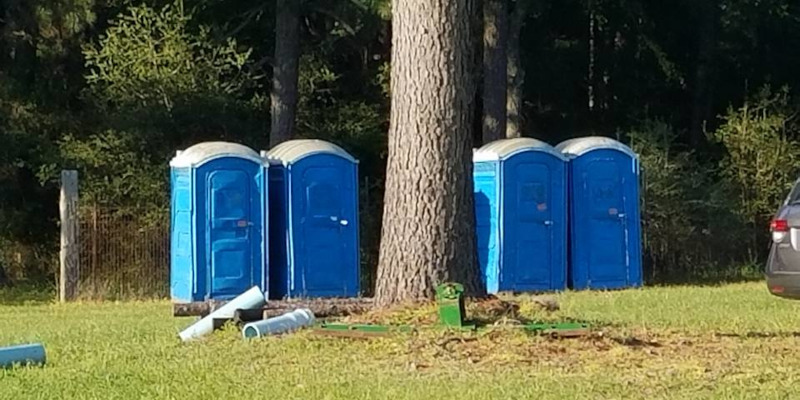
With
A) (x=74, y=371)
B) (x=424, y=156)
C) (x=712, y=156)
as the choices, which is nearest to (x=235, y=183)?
(x=424, y=156)

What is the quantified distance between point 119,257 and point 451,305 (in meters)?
10.7

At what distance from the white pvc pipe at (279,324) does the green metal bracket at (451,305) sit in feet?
4.46

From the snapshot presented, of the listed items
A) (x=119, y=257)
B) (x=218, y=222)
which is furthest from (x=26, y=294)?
(x=218, y=222)

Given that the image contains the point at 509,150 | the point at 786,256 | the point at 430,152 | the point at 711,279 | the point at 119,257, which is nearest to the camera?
the point at 430,152

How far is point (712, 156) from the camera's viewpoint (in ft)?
95.6

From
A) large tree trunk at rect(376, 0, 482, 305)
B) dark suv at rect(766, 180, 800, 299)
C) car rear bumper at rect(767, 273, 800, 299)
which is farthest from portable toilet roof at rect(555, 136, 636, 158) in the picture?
large tree trunk at rect(376, 0, 482, 305)

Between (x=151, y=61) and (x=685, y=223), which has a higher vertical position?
(x=151, y=61)

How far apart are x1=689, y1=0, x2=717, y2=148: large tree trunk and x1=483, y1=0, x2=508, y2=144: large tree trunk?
665cm

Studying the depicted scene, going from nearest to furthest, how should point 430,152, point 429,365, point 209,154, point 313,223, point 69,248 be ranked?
point 429,365 → point 430,152 → point 209,154 → point 313,223 → point 69,248

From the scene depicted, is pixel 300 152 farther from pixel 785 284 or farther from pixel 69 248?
pixel 785 284

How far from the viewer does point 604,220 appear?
21.2m

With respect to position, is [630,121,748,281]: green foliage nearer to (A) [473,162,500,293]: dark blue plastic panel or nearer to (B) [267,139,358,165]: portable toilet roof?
(A) [473,162,500,293]: dark blue plastic panel

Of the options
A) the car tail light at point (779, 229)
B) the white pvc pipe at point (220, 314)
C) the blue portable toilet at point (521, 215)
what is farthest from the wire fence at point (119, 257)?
the car tail light at point (779, 229)

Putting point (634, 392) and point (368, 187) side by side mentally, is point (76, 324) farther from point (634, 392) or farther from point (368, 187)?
point (368, 187)
